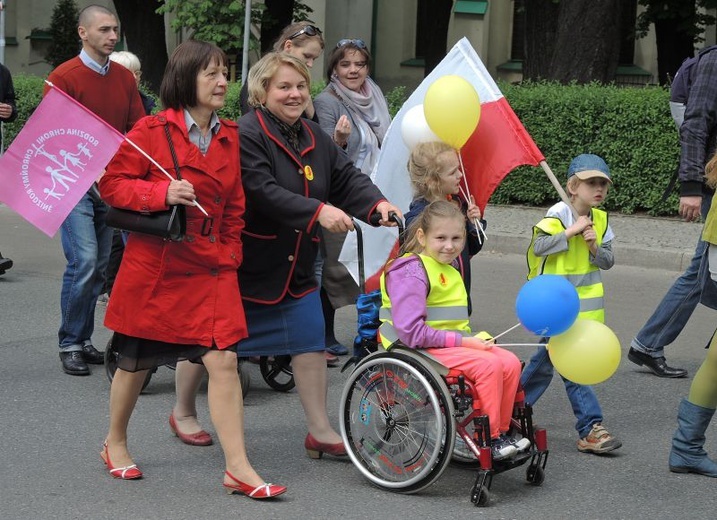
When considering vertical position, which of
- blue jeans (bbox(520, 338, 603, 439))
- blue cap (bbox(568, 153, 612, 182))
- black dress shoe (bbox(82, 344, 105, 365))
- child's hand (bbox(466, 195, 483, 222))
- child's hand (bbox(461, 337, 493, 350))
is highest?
blue cap (bbox(568, 153, 612, 182))

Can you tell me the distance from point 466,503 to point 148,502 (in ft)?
4.11

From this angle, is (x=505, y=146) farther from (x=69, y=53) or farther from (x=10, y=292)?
(x=69, y=53)

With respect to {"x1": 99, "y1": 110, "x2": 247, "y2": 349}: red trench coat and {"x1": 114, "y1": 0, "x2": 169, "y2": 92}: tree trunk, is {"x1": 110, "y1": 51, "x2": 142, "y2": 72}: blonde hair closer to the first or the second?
{"x1": 99, "y1": 110, "x2": 247, "y2": 349}: red trench coat

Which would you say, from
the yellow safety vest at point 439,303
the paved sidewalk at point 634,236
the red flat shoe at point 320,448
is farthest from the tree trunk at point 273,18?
the yellow safety vest at point 439,303

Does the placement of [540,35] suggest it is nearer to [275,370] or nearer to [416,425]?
[275,370]

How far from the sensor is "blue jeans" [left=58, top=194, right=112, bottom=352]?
7254 millimetres

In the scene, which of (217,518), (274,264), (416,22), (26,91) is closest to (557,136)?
(26,91)

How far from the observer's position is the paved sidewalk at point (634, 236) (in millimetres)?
11586

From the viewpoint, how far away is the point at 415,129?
5.93 meters

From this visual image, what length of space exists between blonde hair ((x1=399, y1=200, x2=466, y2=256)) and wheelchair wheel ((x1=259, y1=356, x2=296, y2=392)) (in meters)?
1.79

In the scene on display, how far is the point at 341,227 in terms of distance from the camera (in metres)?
5.00

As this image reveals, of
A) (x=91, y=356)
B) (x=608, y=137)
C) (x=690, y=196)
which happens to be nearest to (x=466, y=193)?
(x=690, y=196)

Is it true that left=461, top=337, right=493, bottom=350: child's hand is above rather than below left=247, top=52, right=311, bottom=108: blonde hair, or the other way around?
below

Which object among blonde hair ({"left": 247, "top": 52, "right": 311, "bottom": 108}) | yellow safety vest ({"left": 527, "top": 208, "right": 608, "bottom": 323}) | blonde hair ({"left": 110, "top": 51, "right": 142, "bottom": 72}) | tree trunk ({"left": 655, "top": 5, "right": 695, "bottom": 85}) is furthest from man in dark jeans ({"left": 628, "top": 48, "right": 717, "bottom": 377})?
tree trunk ({"left": 655, "top": 5, "right": 695, "bottom": 85})
